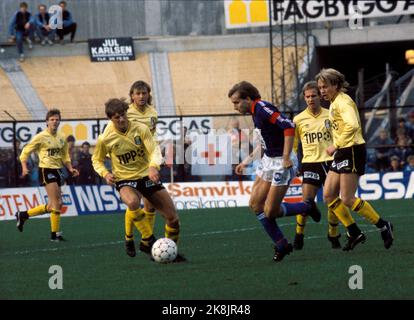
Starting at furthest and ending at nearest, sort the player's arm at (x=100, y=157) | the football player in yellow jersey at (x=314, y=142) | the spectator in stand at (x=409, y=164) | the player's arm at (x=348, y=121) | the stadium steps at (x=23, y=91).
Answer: the stadium steps at (x=23, y=91), the spectator in stand at (x=409, y=164), the football player in yellow jersey at (x=314, y=142), the player's arm at (x=100, y=157), the player's arm at (x=348, y=121)

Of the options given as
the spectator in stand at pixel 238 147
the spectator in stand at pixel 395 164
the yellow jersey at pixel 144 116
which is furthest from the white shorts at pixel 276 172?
Result: the spectator in stand at pixel 395 164

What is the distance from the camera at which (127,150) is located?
1214 centimetres

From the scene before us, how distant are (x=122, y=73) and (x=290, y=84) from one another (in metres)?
6.41

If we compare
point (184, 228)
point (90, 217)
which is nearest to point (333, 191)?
point (184, 228)

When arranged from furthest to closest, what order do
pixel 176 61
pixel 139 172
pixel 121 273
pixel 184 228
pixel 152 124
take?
pixel 176 61 → pixel 184 228 → pixel 152 124 → pixel 139 172 → pixel 121 273

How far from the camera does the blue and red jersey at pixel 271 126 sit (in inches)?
436

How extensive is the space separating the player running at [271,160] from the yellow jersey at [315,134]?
210 centimetres

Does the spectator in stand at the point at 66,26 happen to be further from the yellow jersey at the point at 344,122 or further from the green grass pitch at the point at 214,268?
the yellow jersey at the point at 344,122

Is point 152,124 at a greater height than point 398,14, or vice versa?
point 398,14

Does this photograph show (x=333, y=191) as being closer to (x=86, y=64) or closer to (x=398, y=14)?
(x=398, y=14)

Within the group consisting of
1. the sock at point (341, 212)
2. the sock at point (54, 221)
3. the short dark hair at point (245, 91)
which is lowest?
the sock at point (54, 221)

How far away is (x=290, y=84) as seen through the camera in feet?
108

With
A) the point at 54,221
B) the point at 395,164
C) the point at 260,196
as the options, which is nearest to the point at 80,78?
the point at 395,164

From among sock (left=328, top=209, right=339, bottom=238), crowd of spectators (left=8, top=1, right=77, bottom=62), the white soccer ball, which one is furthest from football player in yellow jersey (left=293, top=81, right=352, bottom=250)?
crowd of spectators (left=8, top=1, right=77, bottom=62)
